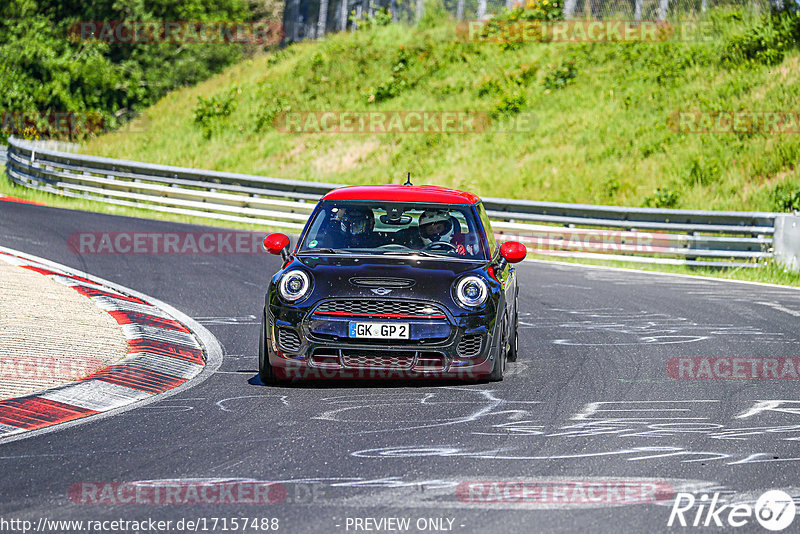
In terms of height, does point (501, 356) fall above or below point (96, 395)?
above

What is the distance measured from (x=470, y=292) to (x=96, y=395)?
280 cm

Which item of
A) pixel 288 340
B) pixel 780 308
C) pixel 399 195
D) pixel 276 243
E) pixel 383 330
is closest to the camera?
pixel 383 330

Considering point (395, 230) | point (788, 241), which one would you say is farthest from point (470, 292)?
point (788, 241)

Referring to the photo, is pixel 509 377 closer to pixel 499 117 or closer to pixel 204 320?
pixel 204 320

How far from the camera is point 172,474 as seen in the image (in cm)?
555

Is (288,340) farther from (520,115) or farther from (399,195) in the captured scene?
(520,115)

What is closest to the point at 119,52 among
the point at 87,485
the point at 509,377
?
the point at 509,377

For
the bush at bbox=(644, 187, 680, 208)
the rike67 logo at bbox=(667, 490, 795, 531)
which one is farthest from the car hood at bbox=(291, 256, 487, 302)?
the bush at bbox=(644, 187, 680, 208)

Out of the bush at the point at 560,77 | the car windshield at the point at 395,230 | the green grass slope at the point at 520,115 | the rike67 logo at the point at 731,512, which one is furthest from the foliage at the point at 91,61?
the rike67 logo at the point at 731,512

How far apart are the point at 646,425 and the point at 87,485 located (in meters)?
3.51

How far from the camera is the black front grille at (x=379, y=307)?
25.9 ft

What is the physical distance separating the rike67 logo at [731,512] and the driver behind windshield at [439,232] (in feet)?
13.0

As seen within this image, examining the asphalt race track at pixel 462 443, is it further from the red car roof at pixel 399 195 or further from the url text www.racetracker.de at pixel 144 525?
the red car roof at pixel 399 195

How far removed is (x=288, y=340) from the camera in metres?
7.98
